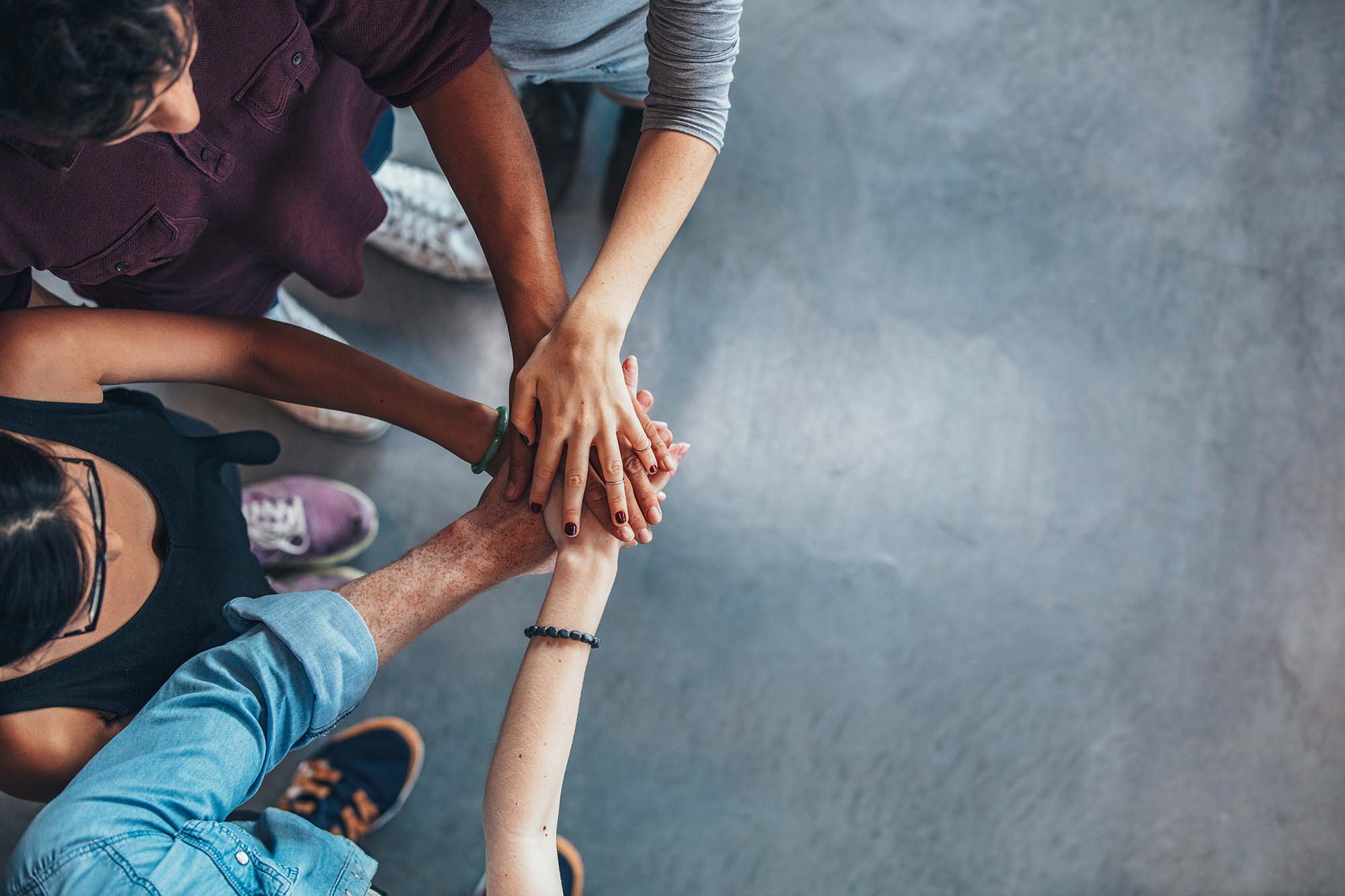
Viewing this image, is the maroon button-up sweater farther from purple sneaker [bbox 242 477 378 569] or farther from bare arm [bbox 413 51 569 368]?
purple sneaker [bbox 242 477 378 569]

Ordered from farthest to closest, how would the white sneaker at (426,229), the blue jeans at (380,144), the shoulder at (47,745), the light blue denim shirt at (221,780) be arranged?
1. the white sneaker at (426,229)
2. the blue jeans at (380,144)
3. the shoulder at (47,745)
4. the light blue denim shirt at (221,780)

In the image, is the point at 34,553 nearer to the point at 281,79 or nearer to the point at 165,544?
the point at 165,544

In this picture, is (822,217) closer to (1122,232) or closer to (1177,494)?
(1122,232)

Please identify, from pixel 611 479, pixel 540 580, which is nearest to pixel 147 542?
pixel 611 479

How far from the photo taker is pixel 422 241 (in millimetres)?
1907

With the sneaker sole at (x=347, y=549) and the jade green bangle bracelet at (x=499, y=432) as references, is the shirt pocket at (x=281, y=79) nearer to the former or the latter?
the jade green bangle bracelet at (x=499, y=432)

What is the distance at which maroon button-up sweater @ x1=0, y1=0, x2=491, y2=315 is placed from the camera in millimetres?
841

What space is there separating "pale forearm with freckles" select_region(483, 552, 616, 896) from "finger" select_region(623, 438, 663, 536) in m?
0.14

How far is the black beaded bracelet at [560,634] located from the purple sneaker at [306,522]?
2.93 feet

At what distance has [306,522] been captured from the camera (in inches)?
68.3

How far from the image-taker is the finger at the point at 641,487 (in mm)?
1144

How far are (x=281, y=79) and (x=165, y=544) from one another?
62 centimetres

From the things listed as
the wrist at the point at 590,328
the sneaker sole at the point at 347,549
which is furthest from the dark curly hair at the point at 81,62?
the sneaker sole at the point at 347,549

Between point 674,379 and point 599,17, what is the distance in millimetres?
909
